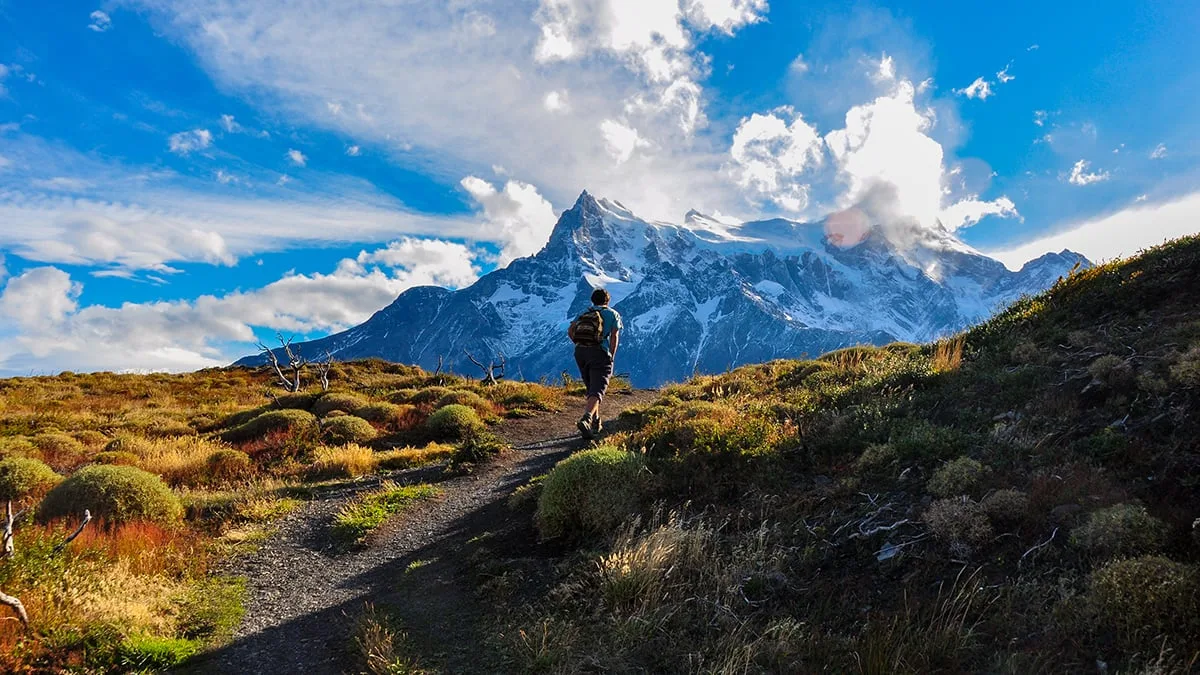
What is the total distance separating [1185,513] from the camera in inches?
192

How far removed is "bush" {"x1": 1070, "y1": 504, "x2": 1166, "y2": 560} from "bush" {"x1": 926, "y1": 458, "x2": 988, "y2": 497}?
1.18 m

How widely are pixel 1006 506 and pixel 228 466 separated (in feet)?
51.0

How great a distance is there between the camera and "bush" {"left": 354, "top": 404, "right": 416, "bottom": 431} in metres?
18.9

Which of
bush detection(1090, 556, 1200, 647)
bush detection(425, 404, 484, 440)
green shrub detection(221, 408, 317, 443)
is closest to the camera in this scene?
bush detection(1090, 556, 1200, 647)

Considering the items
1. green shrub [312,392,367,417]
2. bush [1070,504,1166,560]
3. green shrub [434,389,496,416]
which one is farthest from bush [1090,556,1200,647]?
green shrub [312,392,367,417]

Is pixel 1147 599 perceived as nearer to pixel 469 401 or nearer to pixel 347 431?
pixel 347 431

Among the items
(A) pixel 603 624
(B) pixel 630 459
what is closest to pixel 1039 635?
(A) pixel 603 624

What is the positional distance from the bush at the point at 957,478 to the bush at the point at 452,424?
42.5 feet

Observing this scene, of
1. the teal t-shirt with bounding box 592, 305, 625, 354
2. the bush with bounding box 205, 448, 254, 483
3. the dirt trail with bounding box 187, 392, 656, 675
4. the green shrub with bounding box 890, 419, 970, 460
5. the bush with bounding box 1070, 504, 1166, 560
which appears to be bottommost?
the dirt trail with bounding box 187, 392, 656, 675

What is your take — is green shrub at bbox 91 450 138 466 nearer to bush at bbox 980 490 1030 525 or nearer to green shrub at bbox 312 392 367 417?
green shrub at bbox 312 392 367 417

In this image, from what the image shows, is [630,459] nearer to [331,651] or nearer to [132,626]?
[331,651]

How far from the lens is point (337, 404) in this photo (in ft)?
70.5

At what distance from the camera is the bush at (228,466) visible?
44.4ft

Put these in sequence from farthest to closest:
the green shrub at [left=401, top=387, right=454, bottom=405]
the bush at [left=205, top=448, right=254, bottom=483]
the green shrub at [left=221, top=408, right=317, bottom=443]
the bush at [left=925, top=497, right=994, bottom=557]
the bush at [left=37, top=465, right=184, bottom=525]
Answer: the green shrub at [left=401, top=387, right=454, bottom=405] → the green shrub at [left=221, top=408, right=317, bottom=443] → the bush at [left=205, top=448, right=254, bottom=483] → the bush at [left=37, top=465, right=184, bottom=525] → the bush at [left=925, top=497, right=994, bottom=557]
